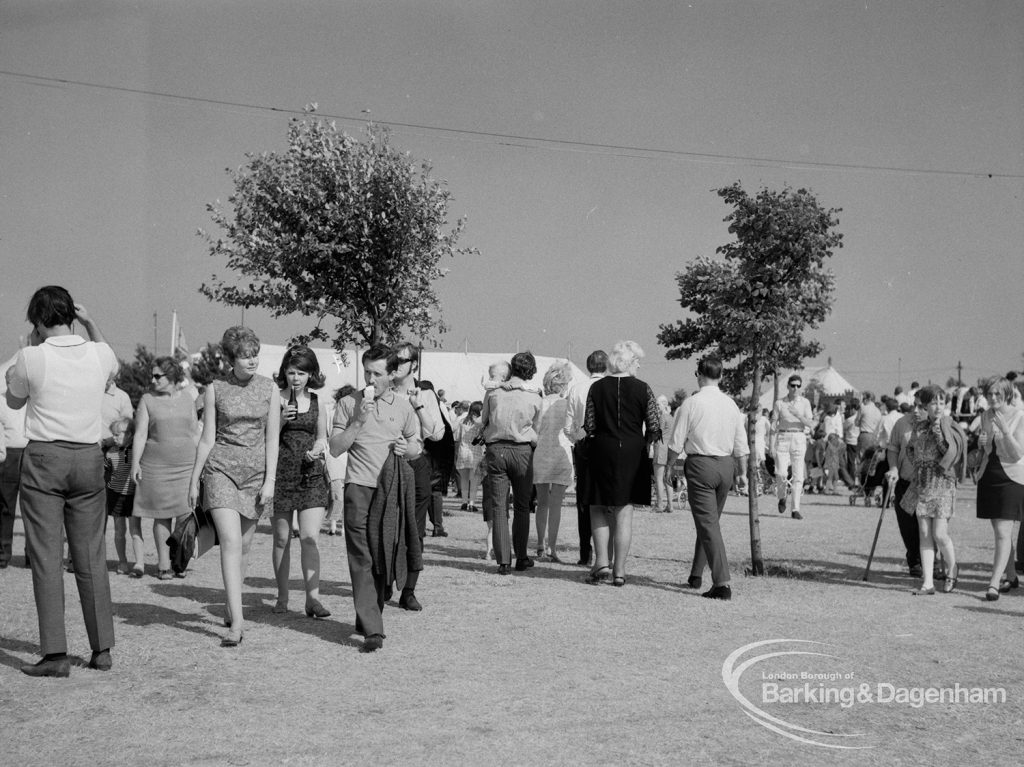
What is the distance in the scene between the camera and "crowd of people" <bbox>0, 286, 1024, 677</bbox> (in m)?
5.75

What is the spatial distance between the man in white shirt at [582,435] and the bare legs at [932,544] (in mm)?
2980

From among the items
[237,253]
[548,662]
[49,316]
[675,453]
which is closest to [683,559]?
[675,453]

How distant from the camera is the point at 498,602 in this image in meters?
8.02

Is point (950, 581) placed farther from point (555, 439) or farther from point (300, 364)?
point (300, 364)

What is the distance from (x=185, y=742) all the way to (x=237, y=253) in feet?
58.2

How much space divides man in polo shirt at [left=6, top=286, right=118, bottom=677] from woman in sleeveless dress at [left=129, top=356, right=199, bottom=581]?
10.4 feet

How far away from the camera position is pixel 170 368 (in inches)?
353

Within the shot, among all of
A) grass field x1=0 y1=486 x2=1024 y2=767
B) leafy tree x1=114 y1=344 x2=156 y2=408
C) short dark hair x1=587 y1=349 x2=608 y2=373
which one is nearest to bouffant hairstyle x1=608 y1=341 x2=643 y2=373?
short dark hair x1=587 y1=349 x2=608 y2=373

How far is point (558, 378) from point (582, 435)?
1094 mm

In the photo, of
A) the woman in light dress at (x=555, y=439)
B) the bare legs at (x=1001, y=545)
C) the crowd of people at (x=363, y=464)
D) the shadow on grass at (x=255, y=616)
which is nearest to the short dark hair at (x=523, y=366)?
the crowd of people at (x=363, y=464)

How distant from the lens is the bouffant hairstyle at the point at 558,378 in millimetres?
10411

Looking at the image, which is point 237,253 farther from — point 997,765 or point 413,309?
point 997,765

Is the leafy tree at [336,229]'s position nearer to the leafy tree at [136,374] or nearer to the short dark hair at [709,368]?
the short dark hair at [709,368]

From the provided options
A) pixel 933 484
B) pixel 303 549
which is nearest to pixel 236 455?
pixel 303 549
